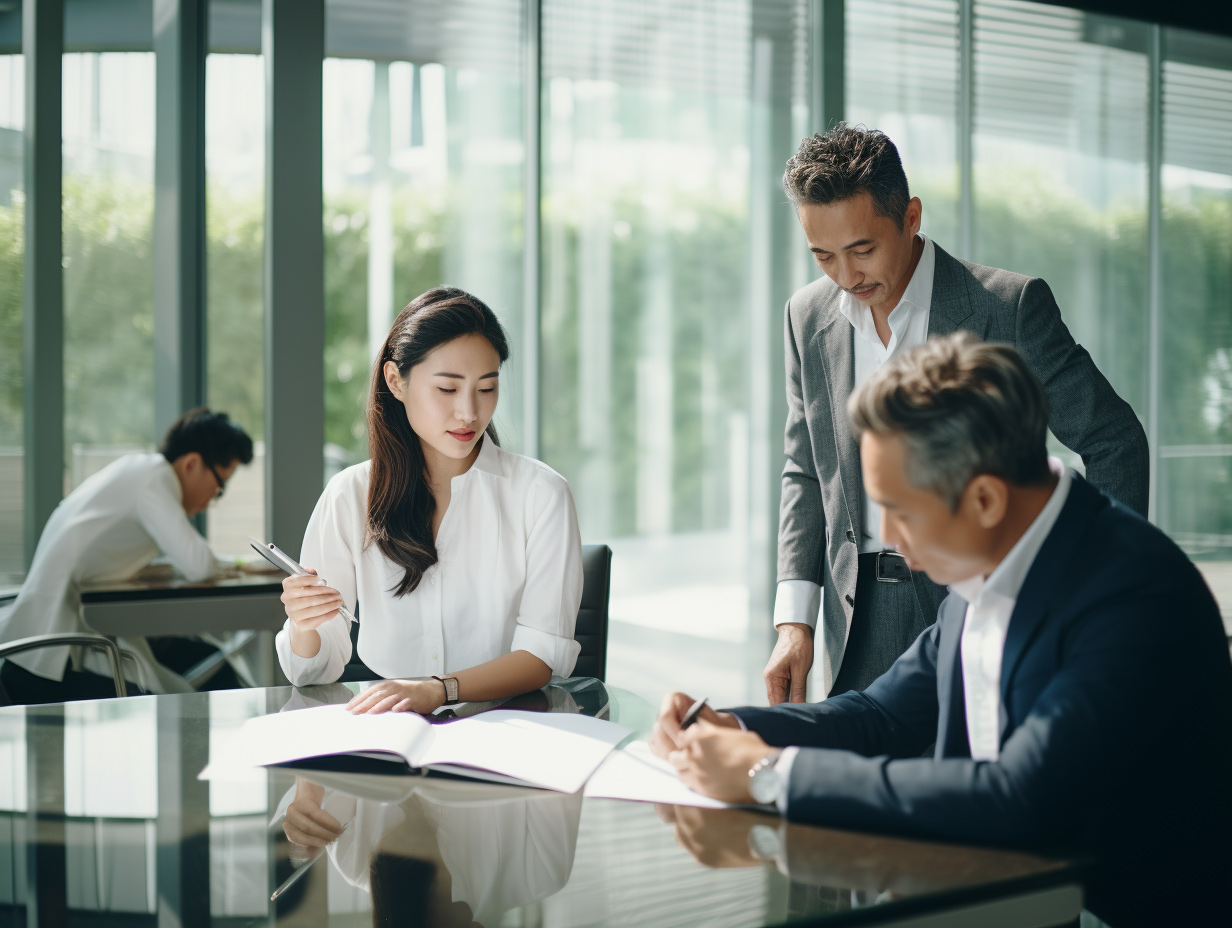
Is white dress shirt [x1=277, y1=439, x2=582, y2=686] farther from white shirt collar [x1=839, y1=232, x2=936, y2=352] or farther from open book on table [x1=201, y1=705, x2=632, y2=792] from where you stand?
white shirt collar [x1=839, y1=232, x2=936, y2=352]

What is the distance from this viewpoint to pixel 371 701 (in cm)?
150

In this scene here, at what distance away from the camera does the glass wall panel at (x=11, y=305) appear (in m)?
4.11

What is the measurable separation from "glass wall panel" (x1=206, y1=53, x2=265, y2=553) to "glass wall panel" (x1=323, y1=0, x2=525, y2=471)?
529 millimetres

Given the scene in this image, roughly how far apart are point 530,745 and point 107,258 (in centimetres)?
406

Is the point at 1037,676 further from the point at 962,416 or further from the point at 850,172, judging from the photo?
the point at 850,172

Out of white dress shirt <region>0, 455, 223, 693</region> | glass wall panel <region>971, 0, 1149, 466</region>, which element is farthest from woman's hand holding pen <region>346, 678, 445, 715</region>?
glass wall panel <region>971, 0, 1149, 466</region>

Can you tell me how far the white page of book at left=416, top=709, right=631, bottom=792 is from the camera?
126 centimetres

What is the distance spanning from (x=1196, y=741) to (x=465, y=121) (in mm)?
3976

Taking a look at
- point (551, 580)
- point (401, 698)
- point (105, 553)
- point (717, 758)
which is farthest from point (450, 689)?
point (105, 553)

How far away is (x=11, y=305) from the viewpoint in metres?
4.13

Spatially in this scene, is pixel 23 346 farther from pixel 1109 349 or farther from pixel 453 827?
pixel 1109 349

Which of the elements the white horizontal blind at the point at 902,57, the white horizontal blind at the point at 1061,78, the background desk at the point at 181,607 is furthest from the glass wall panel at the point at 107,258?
the white horizontal blind at the point at 1061,78

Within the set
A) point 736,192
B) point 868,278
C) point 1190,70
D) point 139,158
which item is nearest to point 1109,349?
point 1190,70

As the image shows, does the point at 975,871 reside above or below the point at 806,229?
below
